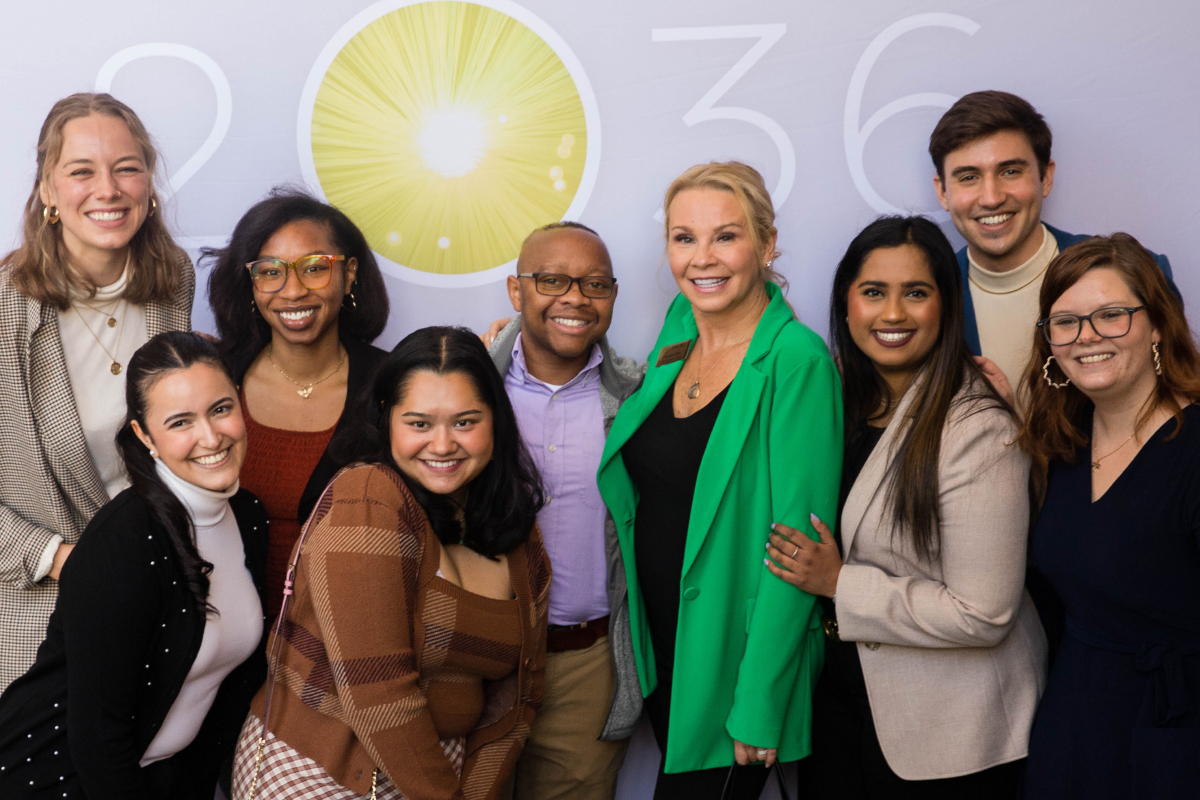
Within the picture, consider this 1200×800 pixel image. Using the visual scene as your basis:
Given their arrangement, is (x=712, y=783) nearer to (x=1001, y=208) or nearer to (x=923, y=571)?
(x=923, y=571)

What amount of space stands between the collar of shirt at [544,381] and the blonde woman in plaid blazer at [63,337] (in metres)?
1.04

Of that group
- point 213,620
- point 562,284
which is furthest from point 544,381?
point 213,620

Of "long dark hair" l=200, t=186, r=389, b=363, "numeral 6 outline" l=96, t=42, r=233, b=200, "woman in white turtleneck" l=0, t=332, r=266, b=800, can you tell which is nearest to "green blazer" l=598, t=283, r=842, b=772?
"woman in white turtleneck" l=0, t=332, r=266, b=800

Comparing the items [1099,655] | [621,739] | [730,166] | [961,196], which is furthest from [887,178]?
[621,739]

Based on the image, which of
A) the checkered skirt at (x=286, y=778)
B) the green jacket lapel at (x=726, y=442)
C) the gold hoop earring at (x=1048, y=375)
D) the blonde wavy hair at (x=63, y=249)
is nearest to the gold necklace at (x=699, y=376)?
the green jacket lapel at (x=726, y=442)

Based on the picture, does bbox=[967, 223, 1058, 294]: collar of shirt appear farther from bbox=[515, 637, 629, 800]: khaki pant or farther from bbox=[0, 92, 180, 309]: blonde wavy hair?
bbox=[0, 92, 180, 309]: blonde wavy hair

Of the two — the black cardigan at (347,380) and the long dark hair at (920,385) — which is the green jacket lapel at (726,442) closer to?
the long dark hair at (920,385)

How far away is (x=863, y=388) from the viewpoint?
7.71 ft

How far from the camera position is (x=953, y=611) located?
6.57ft

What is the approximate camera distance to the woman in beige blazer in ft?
6.61

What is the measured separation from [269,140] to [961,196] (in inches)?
89.6

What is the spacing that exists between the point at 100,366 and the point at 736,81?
217 cm

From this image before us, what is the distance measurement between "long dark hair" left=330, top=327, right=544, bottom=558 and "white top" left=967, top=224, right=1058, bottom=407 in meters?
1.52

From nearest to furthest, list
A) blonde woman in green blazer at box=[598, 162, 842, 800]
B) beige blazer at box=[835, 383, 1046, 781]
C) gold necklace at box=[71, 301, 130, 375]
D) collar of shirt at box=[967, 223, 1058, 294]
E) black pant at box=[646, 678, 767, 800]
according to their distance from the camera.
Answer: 1. beige blazer at box=[835, 383, 1046, 781]
2. blonde woman in green blazer at box=[598, 162, 842, 800]
3. black pant at box=[646, 678, 767, 800]
4. gold necklace at box=[71, 301, 130, 375]
5. collar of shirt at box=[967, 223, 1058, 294]
